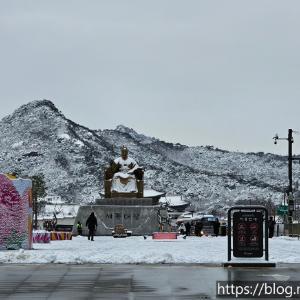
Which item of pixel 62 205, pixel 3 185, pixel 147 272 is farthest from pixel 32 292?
pixel 62 205

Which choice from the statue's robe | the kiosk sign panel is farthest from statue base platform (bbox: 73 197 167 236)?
the kiosk sign panel

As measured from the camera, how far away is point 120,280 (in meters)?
17.7

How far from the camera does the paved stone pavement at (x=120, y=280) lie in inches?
598

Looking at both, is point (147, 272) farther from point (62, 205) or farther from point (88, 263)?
point (62, 205)

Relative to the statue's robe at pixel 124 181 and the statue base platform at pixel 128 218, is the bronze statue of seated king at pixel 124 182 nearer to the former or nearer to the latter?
the statue's robe at pixel 124 181

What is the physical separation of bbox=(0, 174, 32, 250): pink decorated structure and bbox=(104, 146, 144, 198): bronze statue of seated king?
2888 centimetres

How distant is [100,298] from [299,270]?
23.2 feet

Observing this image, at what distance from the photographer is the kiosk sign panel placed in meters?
21.9

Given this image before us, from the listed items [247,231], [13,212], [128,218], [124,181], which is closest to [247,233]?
[247,231]

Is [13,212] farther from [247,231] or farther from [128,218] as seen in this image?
[128,218]

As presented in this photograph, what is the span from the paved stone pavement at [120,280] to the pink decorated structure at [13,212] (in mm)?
7025

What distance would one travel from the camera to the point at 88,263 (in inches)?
892

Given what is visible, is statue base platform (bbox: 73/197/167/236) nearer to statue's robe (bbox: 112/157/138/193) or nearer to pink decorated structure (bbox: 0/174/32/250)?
statue's robe (bbox: 112/157/138/193)

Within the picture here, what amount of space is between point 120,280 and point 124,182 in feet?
133
